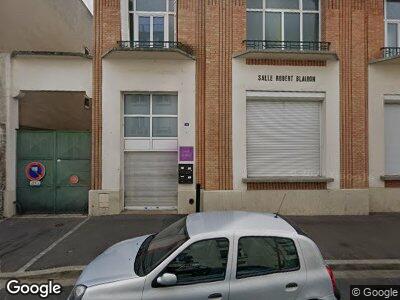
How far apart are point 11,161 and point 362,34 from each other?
11.3 m

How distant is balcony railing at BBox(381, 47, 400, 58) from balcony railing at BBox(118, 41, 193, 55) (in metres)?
6.02

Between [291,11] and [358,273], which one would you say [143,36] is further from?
[358,273]

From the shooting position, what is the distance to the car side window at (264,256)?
3.39 metres

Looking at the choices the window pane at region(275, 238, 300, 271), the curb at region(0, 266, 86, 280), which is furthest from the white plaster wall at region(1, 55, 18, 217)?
the window pane at region(275, 238, 300, 271)

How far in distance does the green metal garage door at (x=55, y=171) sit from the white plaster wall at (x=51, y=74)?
4.44 feet

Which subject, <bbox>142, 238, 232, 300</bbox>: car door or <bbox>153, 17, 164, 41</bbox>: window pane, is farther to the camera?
<bbox>153, 17, 164, 41</bbox>: window pane

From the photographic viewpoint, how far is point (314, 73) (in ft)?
31.9

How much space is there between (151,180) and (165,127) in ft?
5.54

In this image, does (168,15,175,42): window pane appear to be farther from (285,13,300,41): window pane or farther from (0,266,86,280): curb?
(0,266,86,280): curb

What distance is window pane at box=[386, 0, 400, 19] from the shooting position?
10453mm

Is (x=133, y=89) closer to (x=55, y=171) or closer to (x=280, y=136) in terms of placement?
(x=55, y=171)

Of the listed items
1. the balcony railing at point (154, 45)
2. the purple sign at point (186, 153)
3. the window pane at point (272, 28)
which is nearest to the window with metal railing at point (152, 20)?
the balcony railing at point (154, 45)

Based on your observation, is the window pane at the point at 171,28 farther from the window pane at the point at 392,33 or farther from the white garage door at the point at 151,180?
the window pane at the point at 392,33

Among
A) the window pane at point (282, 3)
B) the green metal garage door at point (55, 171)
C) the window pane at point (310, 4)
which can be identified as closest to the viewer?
the green metal garage door at point (55, 171)
